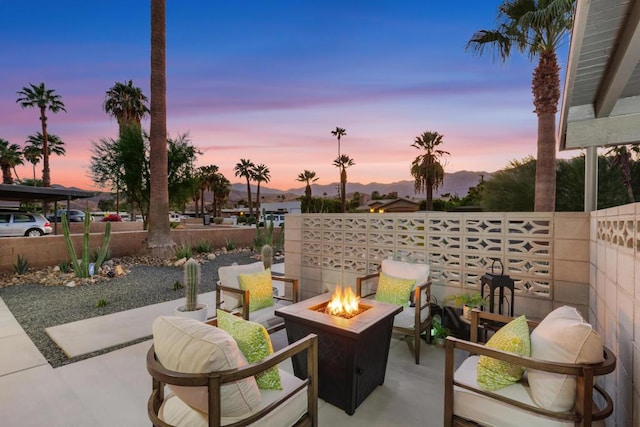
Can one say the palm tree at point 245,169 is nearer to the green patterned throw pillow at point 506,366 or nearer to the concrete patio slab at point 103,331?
the concrete patio slab at point 103,331

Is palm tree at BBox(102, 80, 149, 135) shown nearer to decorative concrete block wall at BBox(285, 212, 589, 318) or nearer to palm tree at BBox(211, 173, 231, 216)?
decorative concrete block wall at BBox(285, 212, 589, 318)

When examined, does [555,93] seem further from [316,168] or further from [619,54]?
[316,168]

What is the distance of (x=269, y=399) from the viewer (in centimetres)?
169

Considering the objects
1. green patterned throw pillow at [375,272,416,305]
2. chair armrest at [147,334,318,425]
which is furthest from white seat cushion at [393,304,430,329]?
chair armrest at [147,334,318,425]

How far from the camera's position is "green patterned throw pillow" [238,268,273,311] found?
351 centimetres

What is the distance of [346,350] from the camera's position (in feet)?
7.58

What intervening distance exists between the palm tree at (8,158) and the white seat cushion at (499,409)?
3256cm

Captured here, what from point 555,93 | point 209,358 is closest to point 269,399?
point 209,358

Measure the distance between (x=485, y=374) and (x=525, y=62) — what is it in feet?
29.1

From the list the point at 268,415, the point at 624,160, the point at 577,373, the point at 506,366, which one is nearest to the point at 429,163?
the point at 624,160

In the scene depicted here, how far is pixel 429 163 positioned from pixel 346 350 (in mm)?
24031

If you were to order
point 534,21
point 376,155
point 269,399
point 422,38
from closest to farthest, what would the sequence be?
point 269,399
point 534,21
point 422,38
point 376,155

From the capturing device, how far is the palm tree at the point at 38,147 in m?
24.8

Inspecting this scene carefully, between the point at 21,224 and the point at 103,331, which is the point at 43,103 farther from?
the point at 103,331
